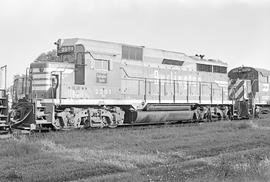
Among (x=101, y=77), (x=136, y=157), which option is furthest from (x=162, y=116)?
(x=136, y=157)

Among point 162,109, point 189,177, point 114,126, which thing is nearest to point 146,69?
point 162,109

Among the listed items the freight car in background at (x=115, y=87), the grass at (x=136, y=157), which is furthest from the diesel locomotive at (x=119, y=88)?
the grass at (x=136, y=157)

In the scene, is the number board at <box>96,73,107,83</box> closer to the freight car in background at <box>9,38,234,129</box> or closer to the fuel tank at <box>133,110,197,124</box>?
the freight car in background at <box>9,38,234,129</box>

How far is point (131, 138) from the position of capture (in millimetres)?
11867

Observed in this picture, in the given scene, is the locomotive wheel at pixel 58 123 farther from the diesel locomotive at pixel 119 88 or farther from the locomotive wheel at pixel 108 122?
the locomotive wheel at pixel 108 122

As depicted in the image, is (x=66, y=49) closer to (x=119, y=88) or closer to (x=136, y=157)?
(x=119, y=88)

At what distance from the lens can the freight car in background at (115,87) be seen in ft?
44.9

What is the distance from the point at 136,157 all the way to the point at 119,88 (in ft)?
24.4

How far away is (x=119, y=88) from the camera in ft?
51.8

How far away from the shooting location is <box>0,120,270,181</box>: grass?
267 inches

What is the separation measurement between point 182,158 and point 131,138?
3.26 meters

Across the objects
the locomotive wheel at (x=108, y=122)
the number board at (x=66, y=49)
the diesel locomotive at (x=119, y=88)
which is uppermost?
the number board at (x=66, y=49)

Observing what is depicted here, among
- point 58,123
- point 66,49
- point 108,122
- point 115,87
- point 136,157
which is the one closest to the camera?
point 136,157

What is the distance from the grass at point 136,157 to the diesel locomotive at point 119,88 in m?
1.70
